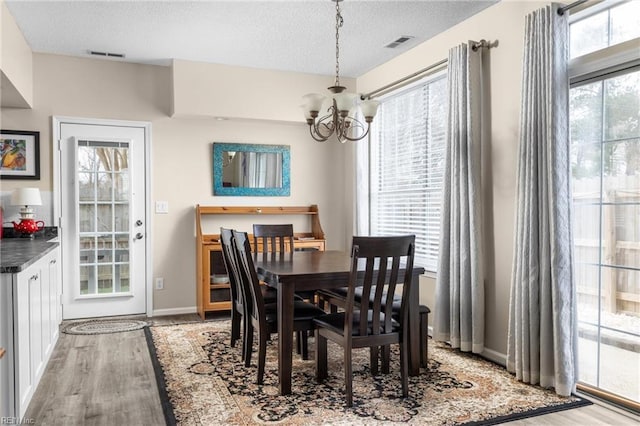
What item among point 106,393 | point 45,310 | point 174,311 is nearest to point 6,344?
point 106,393

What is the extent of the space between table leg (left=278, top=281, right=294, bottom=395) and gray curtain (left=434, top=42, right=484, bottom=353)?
1428mm

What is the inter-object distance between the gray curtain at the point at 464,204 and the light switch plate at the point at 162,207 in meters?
2.86

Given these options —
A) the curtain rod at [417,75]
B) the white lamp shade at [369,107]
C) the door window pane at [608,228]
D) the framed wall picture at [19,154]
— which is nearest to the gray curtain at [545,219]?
the door window pane at [608,228]

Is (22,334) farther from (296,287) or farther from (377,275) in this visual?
(377,275)

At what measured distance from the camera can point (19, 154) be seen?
4656 millimetres

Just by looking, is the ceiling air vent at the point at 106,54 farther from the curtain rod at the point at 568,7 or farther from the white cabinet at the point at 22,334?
the curtain rod at the point at 568,7

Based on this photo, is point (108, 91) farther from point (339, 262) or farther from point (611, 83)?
point (611, 83)

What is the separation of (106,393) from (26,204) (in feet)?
7.39

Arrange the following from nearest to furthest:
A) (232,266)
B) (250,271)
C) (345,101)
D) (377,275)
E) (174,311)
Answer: (377,275)
(250,271)
(345,101)
(232,266)
(174,311)

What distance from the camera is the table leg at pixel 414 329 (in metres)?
3.17

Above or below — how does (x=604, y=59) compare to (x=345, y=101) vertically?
above

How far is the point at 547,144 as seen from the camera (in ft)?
9.77

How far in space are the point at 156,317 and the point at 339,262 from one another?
250cm

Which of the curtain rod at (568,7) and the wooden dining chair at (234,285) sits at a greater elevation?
the curtain rod at (568,7)
